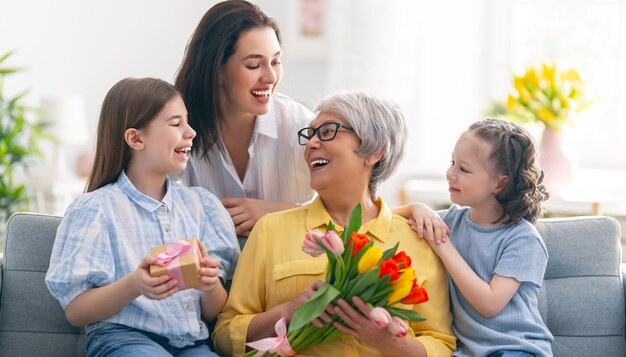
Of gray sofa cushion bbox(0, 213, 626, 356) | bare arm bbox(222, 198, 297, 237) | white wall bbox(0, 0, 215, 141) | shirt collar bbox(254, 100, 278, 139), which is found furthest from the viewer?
white wall bbox(0, 0, 215, 141)

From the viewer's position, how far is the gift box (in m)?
1.95

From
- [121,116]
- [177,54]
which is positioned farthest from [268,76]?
[177,54]

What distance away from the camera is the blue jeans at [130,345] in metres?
2.11

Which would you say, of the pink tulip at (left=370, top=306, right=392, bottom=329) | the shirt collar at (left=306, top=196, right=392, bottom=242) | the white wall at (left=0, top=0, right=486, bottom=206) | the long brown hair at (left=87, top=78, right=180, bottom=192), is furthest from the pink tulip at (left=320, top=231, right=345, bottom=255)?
the white wall at (left=0, top=0, right=486, bottom=206)

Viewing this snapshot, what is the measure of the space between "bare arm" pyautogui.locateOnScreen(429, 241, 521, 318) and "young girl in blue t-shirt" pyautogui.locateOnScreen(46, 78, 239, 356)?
622mm

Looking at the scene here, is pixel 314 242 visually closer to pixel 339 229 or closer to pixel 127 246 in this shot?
pixel 339 229

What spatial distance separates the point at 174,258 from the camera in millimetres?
1964

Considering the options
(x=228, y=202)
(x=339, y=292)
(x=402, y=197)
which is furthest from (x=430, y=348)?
(x=402, y=197)

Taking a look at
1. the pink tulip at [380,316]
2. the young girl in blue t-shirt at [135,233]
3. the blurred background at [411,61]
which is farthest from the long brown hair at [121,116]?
the blurred background at [411,61]

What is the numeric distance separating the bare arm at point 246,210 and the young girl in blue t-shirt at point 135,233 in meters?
0.10

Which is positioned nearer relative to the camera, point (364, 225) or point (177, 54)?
point (364, 225)

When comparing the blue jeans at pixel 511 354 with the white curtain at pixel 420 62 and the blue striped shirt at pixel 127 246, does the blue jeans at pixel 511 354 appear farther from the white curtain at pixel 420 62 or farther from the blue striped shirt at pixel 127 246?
the white curtain at pixel 420 62

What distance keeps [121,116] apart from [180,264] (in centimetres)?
56

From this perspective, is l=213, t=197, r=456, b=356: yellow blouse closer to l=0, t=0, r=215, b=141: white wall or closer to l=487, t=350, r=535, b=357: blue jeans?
l=487, t=350, r=535, b=357: blue jeans
